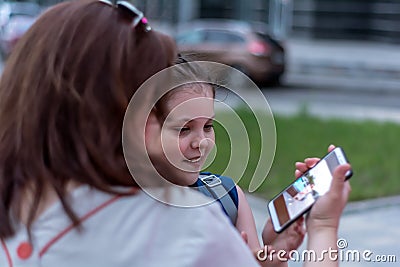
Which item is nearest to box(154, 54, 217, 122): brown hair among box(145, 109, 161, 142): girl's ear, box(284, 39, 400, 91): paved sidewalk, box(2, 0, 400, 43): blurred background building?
box(145, 109, 161, 142): girl's ear

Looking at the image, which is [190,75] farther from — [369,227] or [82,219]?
[369,227]

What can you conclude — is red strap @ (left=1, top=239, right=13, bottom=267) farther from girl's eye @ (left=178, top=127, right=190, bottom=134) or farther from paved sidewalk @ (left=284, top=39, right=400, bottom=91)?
paved sidewalk @ (left=284, top=39, right=400, bottom=91)

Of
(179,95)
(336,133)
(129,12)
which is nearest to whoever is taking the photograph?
(129,12)

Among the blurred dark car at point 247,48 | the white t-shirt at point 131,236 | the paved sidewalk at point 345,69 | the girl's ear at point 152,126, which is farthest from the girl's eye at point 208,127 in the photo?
the paved sidewalk at point 345,69

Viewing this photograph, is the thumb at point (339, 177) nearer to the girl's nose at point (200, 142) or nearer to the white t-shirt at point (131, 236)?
the white t-shirt at point (131, 236)

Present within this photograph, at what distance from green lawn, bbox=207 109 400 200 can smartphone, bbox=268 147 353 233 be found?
179 inches

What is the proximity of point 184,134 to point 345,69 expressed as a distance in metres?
18.3

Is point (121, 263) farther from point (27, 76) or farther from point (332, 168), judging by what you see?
point (332, 168)

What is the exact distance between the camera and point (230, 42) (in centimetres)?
1786

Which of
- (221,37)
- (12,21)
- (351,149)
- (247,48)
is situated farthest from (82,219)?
(12,21)

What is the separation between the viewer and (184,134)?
1.88m

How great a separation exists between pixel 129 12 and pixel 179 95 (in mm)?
392

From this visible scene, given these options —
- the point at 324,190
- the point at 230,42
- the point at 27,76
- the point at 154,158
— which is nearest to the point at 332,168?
the point at 324,190

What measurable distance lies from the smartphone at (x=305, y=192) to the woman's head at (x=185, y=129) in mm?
236
